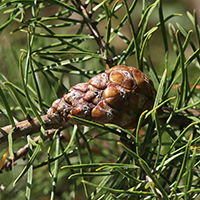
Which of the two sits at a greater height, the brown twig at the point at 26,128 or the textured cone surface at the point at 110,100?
the textured cone surface at the point at 110,100

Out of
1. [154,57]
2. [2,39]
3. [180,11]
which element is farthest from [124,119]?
[180,11]

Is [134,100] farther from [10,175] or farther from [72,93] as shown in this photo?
[10,175]

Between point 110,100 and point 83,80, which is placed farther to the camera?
point 83,80

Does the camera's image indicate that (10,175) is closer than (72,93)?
No

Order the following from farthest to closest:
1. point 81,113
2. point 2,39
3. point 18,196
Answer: point 2,39
point 18,196
point 81,113

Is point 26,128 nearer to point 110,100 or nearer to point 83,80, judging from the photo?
point 110,100

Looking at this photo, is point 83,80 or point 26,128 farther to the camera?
point 83,80

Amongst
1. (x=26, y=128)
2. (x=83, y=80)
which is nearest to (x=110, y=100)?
(x=26, y=128)

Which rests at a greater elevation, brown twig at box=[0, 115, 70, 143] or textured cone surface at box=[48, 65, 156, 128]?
textured cone surface at box=[48, 65, 156, 128]
